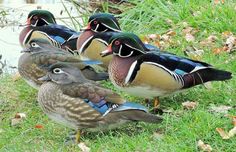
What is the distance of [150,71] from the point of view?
182 inches

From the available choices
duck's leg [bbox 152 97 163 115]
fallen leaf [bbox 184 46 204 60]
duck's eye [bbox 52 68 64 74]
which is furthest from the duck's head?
fallen leaf [bbox 184 46 204 60]

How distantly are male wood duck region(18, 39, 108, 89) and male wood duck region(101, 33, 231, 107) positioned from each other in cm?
36

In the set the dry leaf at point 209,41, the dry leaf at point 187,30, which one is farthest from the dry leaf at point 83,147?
the dry leaf at point 187,30

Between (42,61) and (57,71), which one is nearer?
(57,71)

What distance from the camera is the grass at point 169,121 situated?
4145mm

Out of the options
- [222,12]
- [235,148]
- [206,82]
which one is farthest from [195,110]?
[222,12]

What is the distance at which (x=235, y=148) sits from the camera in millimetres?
3959

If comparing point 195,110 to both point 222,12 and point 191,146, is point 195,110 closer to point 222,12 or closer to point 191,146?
point 191,146

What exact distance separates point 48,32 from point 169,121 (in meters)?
2.03

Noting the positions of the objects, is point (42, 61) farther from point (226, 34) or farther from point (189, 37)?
point (226, 34)

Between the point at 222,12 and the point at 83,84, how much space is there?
2828 millimetres

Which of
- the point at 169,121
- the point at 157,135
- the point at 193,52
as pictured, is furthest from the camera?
the point at 193,52

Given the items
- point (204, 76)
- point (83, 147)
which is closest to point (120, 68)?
point (204, 76)

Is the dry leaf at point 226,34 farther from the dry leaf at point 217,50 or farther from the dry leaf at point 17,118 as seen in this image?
the dry leaf at point 17,118
